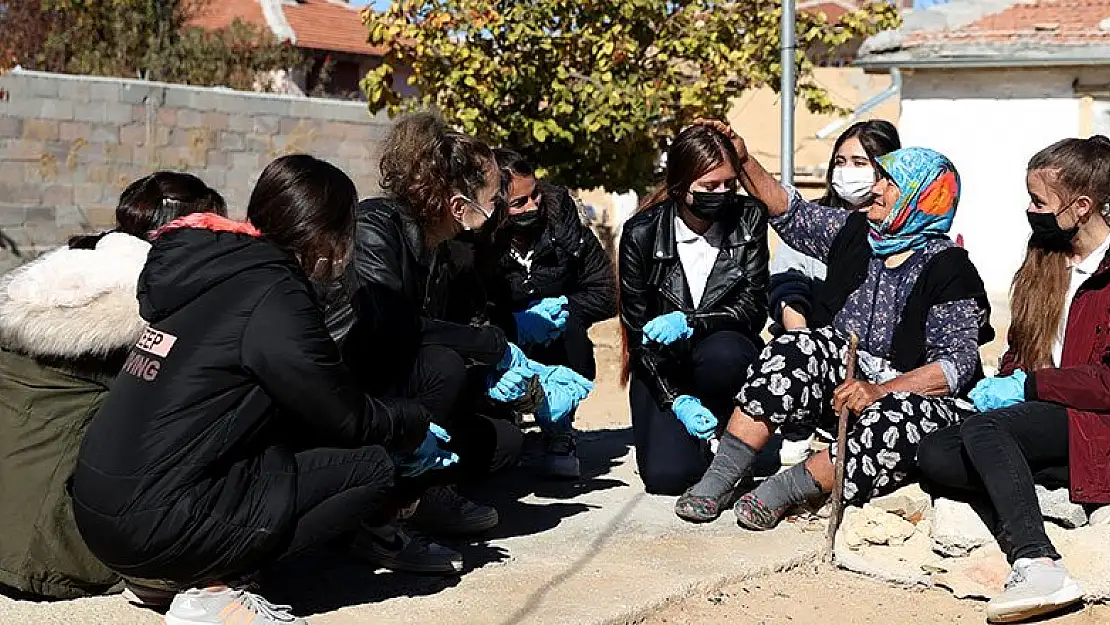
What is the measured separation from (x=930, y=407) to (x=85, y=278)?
252 centimetres

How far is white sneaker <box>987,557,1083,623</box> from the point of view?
355 cm

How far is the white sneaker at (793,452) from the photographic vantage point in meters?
5.35

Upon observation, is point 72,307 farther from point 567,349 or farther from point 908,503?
point 908,503

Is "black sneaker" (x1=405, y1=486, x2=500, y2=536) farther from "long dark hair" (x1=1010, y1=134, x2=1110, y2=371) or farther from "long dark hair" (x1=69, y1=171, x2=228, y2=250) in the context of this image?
"long dark hair" (x1=1010, y1=134, x2=1110, y2=371)

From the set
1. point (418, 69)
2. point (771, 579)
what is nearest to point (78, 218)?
point (418, 69)

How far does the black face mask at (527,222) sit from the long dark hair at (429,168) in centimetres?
97

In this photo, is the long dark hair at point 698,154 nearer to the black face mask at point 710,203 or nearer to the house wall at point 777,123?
the black face mask at point 710,203

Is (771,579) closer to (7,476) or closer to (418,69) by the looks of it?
(7,476)

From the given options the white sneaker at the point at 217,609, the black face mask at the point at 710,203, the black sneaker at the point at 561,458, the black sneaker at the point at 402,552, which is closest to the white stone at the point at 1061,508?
the black face mask at the point at 710,203

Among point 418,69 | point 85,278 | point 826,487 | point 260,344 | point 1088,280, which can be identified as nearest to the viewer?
point 260,344

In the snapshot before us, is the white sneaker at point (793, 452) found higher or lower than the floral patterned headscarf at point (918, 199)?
lower

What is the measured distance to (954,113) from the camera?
11.7 meters

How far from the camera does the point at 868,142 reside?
515cm

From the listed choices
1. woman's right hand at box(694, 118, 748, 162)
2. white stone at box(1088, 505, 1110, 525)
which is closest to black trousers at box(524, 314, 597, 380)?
woman's right hand at box(694, 118, 748, 162)
